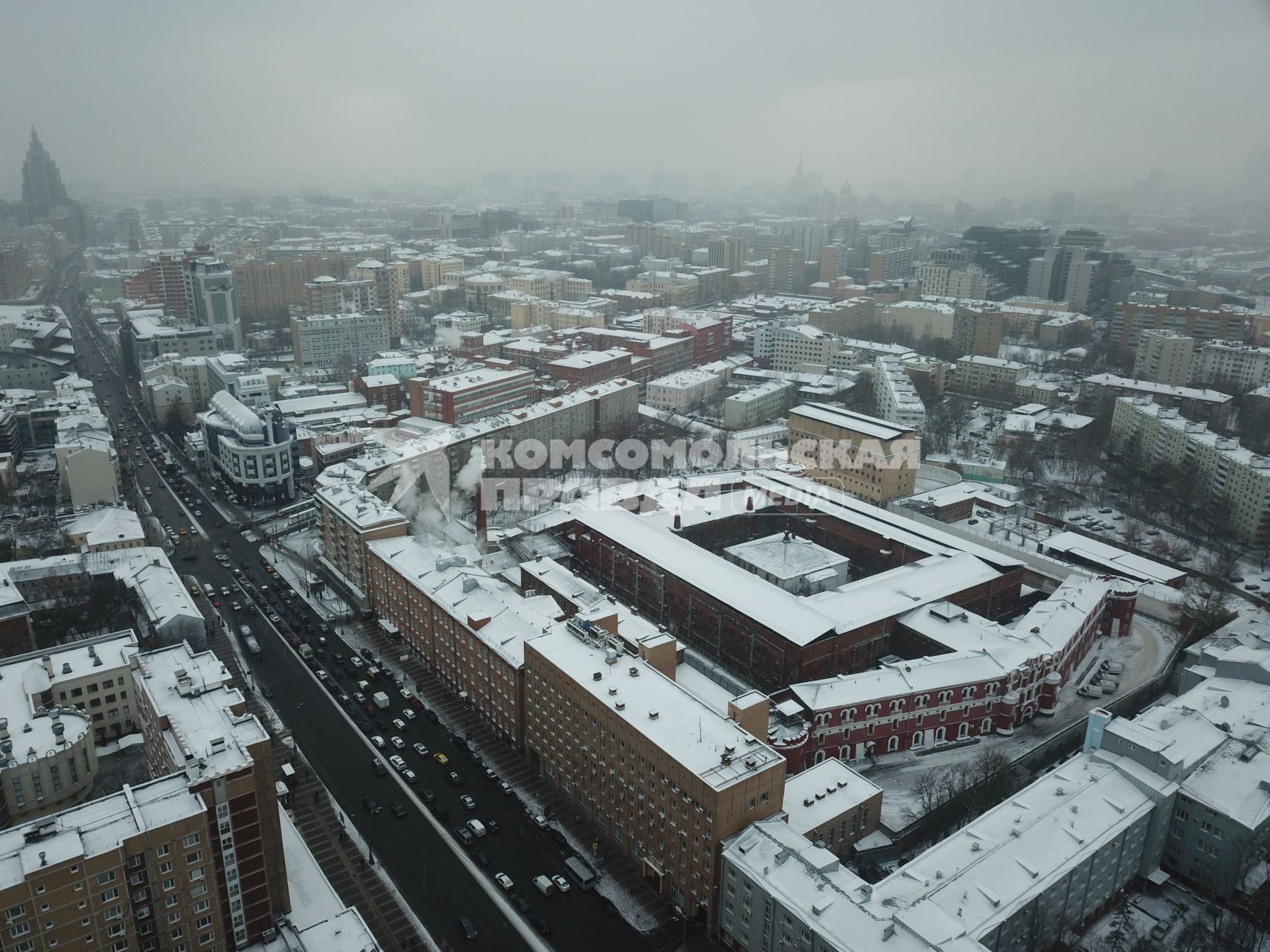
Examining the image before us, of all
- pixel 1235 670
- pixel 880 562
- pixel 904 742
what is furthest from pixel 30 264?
pixel 1235 670

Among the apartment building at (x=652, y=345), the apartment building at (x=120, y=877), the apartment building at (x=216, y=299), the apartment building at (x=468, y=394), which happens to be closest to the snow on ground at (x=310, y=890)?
the apartment building at (x=120, y=877)

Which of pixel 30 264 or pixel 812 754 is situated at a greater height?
pixel 30 264

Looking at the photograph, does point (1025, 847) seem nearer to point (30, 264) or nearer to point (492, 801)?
point (492, 801)

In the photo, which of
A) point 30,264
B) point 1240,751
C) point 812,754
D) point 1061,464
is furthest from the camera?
point 30,264

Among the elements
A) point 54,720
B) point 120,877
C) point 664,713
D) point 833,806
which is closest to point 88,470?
point 54,720

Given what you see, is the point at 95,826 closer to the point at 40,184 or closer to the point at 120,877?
the point at 120,877

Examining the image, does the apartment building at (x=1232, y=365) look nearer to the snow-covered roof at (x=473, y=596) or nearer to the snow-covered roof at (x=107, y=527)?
the snow-covered roof at (x=473, y=596)

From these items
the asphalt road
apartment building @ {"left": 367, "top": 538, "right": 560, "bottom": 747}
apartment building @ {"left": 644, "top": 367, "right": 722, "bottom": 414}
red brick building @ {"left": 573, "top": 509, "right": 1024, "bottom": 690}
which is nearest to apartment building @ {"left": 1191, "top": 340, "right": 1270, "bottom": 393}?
apartment building @ {"left": 644, "top": 367, "right": 722, "bottom": 414}
